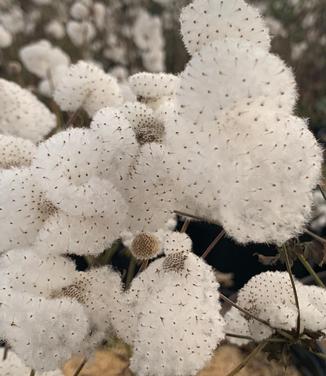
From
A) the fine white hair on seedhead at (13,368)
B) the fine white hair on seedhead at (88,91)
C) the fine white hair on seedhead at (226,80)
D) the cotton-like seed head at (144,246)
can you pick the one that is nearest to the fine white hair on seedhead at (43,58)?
the fine white hair on seedhead at (88,91)

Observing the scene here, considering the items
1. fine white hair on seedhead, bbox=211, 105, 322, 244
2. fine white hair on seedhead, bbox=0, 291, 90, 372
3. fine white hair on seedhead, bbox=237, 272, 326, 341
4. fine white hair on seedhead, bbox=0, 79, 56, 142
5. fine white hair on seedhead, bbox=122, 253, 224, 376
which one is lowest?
fine white hair on seedhead, bbox=0, 79, 56, 142

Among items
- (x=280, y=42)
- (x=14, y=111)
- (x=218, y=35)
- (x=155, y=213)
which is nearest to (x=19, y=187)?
(x=155, y=213)

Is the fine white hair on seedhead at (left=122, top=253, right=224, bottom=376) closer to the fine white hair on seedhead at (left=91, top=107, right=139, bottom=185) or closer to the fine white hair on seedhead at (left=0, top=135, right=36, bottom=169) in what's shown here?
the fine white hair on seedhead at (left=91, top=107, right=139, bottom=185)

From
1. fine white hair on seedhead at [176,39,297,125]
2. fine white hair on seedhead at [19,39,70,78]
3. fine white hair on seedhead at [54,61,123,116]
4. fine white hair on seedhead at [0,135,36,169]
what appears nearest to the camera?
fine white hair on seedhead at [176,39,297,125]

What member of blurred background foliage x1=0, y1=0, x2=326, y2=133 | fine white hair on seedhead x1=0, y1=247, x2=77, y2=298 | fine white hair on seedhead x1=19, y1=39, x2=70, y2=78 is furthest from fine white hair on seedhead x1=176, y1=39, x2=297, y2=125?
blurred background foliage x1=0, y1=0, x2=326, y2=133

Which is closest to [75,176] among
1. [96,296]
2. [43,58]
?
[96,296]

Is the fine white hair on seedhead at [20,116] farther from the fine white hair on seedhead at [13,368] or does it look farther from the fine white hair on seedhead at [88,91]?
the fine white hair on seedhead at [13,368]

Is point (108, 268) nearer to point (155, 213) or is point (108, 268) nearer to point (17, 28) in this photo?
point (155, 213)
